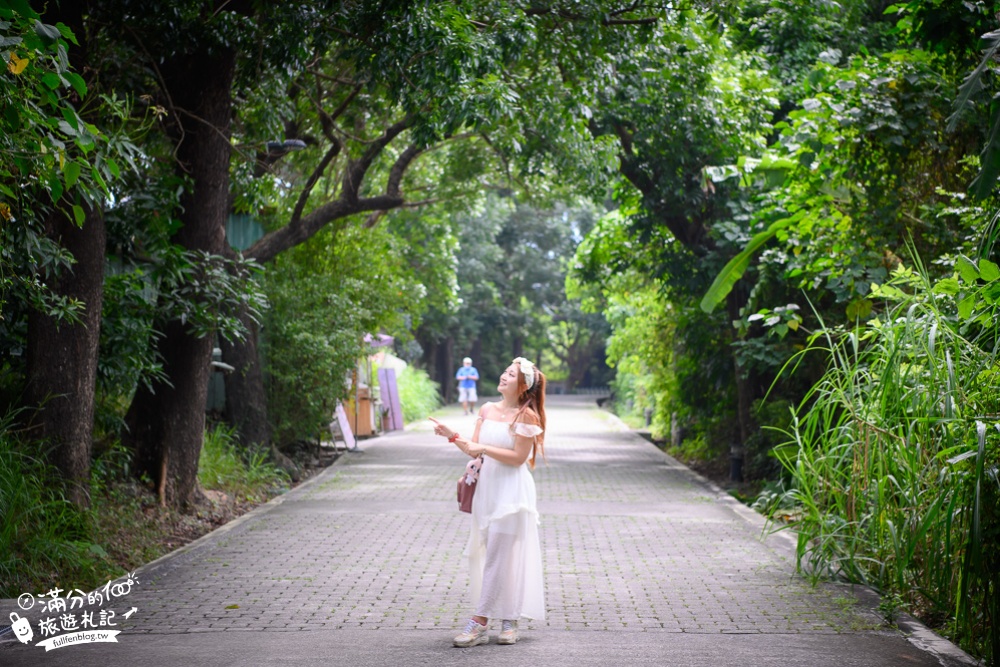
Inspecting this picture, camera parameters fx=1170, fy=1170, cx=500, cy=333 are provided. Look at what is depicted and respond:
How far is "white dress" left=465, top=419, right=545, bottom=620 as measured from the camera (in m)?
7.24

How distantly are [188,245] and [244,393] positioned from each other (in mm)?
5244

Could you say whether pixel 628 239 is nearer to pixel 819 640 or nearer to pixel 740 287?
→ pixel 740 287

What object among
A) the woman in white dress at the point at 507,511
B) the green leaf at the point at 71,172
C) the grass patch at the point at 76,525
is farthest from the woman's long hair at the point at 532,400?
the grass patch at the point at 76,525

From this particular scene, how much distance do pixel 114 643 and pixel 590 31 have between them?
9.29m

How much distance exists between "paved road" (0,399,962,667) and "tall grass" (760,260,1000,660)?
0.39 meters

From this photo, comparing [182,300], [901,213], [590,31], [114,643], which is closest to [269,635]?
[114,643]

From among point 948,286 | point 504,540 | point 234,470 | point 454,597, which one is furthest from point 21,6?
point 234,470

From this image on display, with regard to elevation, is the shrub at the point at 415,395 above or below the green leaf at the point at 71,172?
below

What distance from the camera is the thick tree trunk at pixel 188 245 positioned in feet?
41.1

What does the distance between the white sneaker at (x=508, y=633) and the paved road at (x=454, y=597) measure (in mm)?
82

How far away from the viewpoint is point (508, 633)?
7.22 meters

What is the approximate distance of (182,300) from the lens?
11828 mm

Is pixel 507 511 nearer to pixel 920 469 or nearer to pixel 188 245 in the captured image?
pixel 920 469

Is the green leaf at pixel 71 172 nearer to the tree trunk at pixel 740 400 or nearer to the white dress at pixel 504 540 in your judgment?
the white dress at pixel 504 540
